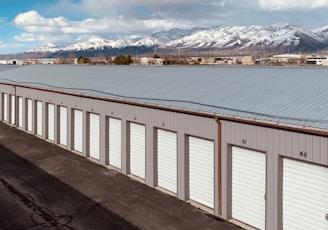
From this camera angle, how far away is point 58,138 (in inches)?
1078

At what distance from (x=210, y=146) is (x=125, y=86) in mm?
9517

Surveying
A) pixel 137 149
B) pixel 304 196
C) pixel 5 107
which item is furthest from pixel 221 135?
pixel 5 107

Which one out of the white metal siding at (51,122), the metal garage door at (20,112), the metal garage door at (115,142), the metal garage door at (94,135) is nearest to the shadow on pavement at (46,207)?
the metal garage door at (115,142)

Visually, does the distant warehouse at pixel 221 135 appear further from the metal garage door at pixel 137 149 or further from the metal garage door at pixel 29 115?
the metal garage door at pixel 29 115

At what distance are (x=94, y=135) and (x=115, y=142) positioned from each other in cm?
243

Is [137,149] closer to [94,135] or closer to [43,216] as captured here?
[94,135]

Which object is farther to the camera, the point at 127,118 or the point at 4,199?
the point at 127,118

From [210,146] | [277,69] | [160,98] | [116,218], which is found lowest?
[116,218]

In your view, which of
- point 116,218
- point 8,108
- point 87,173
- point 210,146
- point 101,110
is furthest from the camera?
point 8,108

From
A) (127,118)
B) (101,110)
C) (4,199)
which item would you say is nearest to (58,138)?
(101,110)

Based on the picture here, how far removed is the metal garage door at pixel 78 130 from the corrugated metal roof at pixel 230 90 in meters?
1.56

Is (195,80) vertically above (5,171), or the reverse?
(195,80)

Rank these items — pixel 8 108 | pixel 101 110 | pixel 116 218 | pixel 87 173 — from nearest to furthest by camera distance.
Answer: pixel 116 218, pixel 87 173, pixel 101 110, pixel 8 108

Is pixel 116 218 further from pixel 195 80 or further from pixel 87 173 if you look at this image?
pixel 195 80
